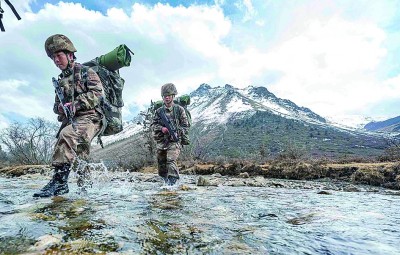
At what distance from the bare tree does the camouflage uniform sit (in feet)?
124

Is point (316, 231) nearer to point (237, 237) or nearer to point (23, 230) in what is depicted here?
point (237, 237)

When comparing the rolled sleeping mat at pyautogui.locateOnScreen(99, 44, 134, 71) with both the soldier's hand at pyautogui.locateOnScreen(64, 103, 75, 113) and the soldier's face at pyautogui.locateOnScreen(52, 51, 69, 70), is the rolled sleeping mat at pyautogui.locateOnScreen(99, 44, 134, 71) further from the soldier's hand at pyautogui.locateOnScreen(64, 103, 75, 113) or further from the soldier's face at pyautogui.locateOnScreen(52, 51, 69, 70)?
the soldier's hand at pyautogui.locateOnScreen(64, 103, 75, 113)

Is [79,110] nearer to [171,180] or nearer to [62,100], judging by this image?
[62,100]

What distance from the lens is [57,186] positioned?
19.3ft

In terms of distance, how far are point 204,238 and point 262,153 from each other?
135 ft

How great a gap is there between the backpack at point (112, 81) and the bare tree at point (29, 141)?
3722 centimetres

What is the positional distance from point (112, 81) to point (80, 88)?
1130 mm

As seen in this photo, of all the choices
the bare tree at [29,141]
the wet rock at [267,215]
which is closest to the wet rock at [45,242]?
the wet rock at [267,215]

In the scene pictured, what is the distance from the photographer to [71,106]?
6070mm

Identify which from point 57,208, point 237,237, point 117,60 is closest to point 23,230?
point 57,208

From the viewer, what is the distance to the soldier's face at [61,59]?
20.5 ft

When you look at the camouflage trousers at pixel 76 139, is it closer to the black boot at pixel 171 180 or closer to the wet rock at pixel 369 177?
the black boot at pixel 171 180

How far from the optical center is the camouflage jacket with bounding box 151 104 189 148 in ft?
32.8

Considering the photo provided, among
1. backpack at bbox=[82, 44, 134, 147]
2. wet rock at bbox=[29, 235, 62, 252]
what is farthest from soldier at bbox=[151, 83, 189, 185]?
wet rock at bbox=[29, 235, 62, 252]
